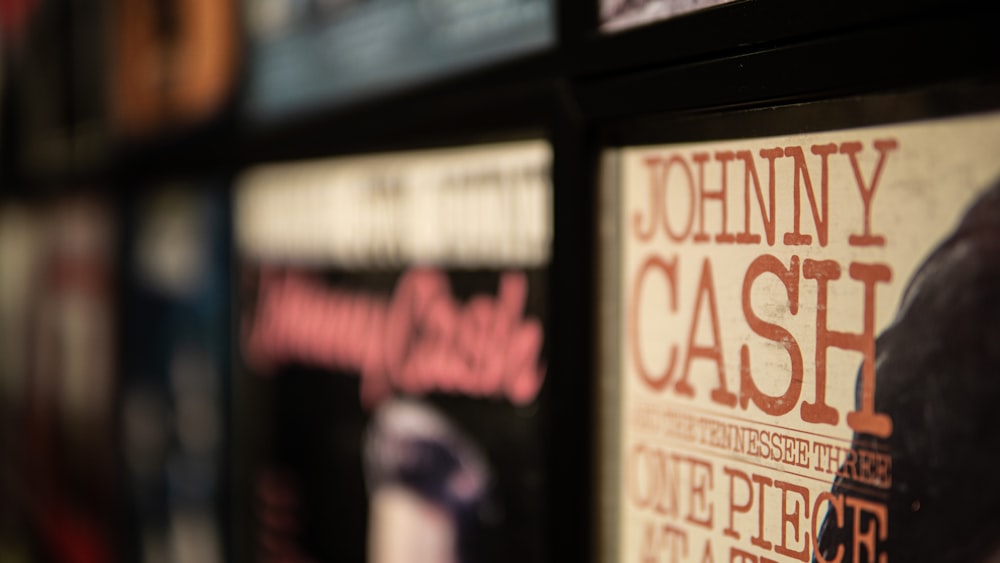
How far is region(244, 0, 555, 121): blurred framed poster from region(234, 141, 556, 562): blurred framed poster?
0.12m

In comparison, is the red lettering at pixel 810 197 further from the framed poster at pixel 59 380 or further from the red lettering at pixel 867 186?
the framed poster at pixel 59 380

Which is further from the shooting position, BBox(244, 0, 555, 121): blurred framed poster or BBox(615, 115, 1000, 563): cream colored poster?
BBox(244, 0, 555, 121): blurred framed poster

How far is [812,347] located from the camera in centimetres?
92

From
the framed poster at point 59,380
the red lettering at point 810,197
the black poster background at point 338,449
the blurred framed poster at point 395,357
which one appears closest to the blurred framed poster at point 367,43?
the blurred framed poster at point 395,357

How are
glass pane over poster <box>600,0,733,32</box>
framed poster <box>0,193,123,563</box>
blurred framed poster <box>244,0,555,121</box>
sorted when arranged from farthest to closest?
framed poster <box>0,193,123,563</box>, blurred framed poster <box>244,0,555,121</box>, glass pane over poster <box>600,0,733,32</box>

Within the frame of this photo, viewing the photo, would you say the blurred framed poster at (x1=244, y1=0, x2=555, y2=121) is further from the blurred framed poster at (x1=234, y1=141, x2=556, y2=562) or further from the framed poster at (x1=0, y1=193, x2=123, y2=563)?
the framed poster at (x1=0, y1=193, x2=123, y2=563)

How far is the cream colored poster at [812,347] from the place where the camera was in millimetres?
784

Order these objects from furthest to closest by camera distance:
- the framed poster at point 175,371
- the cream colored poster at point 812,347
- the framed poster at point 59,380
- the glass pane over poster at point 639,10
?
1. the framed poster at point 59,380
2. the framed poster at point 175,371
3. the glass pane over poster at point 639,10
4. the cream colored poster at point 812,347

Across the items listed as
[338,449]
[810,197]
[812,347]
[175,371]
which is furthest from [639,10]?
[175,371]

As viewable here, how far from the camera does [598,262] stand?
1.19 meters

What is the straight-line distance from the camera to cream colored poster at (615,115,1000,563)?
0.78 metres

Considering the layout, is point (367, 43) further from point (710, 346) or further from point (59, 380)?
point (59, 380)

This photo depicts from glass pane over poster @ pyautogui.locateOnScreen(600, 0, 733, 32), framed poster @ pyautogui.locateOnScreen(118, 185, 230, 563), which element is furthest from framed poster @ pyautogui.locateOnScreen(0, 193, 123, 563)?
glass pane over poster @ pyautogui.locateOnScreen(600, 0, 733, 32)

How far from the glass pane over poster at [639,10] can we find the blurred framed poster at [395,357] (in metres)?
0.25
